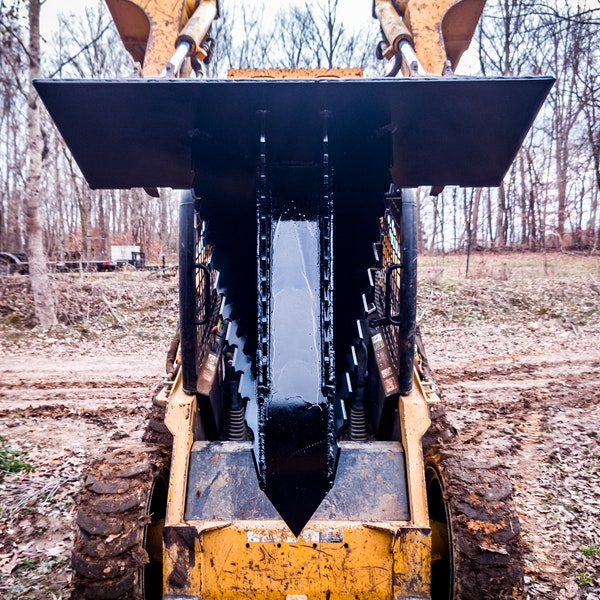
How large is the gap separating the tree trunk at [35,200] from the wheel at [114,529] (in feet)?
36.6

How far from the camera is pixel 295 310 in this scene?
6.09ft

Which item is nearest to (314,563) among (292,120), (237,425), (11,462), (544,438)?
(237,425)

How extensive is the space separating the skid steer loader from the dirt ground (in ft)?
3.02

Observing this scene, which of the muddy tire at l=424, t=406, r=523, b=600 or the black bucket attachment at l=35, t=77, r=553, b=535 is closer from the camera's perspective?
the black bucket attachment at l=35, t=77, r=553, b=535

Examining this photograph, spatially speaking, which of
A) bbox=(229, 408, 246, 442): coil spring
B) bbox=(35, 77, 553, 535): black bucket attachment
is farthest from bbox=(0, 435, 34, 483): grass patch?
bbox=(35, 77, 553, 535): black bucket attachment

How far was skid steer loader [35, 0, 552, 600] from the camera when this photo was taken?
1838 mm

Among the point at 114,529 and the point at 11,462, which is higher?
the point at 114,529

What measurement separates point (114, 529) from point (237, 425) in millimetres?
1530

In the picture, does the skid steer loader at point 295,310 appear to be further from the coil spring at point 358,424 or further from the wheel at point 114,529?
the coil spring at point 358,424

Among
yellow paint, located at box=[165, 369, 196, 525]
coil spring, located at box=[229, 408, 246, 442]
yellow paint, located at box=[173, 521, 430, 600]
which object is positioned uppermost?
yellow paint, located at box=[165, 369, 196, 525]

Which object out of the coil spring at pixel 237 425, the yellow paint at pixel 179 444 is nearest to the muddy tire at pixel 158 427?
the coil spring at pixel 237 425

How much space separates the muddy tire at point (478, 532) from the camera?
7.70ft

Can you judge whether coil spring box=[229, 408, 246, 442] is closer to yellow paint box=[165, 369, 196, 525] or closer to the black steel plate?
yellow paint box=[165, 369, 196, 525]

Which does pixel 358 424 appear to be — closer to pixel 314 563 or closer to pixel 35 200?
pixel 314 563
